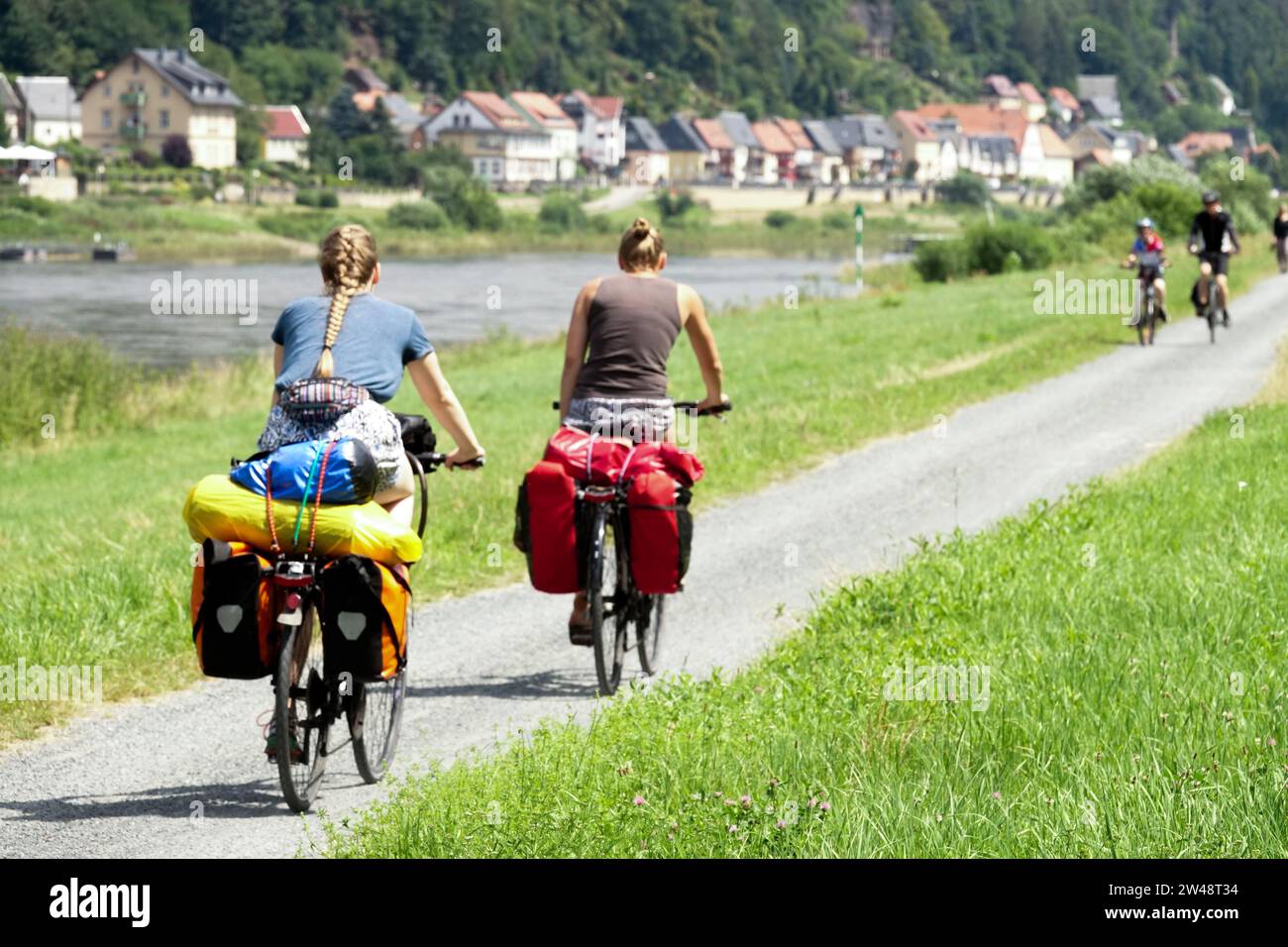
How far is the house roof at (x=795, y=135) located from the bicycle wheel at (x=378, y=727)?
183226mm

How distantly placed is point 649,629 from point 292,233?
87982 millimetres

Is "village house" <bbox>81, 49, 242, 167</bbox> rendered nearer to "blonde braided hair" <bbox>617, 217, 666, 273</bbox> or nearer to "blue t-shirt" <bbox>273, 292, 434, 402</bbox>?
"blonde braided hair" <bbox>617, 217, 666, 273</bbox>

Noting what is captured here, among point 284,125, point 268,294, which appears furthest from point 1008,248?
point 284,125

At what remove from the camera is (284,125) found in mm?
142000

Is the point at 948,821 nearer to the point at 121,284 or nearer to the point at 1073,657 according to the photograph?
the point at 1073,657

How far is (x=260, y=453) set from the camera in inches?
238

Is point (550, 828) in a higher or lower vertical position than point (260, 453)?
lower

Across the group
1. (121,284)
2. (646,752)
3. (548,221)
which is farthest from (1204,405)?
(548,221)

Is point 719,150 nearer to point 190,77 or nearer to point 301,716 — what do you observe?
point 190,77

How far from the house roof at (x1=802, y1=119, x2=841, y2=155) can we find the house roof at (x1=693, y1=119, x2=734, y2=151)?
39.9ft

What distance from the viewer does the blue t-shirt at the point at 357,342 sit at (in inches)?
241

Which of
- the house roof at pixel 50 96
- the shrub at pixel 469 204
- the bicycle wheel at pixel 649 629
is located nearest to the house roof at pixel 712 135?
the house roof at pixel 50 96
